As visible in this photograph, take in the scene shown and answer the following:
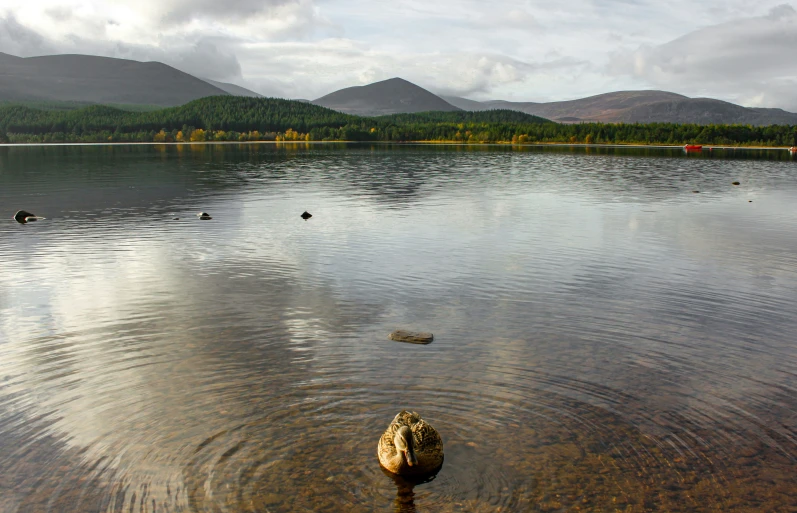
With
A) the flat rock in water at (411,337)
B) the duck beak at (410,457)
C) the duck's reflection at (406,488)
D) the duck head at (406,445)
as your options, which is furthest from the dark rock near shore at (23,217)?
the duck beak at (410,457)

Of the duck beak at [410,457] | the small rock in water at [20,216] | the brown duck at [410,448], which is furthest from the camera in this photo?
the small rock in water at [20,216]

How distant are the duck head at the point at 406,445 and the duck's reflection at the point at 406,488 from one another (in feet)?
1.44

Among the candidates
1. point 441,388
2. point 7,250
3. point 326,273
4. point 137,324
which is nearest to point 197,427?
point 441,388

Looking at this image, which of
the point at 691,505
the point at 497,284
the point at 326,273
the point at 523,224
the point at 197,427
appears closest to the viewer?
the point at 691,505

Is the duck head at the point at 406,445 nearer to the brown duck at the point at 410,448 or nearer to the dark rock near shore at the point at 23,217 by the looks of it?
the brown duck at the point at 410,448

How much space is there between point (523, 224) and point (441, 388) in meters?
34.4

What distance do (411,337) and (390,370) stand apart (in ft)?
9.12

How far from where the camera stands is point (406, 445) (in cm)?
1254

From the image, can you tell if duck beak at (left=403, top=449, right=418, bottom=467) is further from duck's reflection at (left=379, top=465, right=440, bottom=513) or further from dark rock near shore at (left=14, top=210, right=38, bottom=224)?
dark rock near shore at (left=14, top=210, right=38, bottom=224)

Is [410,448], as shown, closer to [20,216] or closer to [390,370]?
[390,370]

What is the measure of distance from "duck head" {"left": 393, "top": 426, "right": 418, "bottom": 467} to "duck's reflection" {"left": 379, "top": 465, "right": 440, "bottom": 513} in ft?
1.44

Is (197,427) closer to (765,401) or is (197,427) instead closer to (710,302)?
(765,401)

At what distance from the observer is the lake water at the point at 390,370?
42.1 ft

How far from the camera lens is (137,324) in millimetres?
22875
